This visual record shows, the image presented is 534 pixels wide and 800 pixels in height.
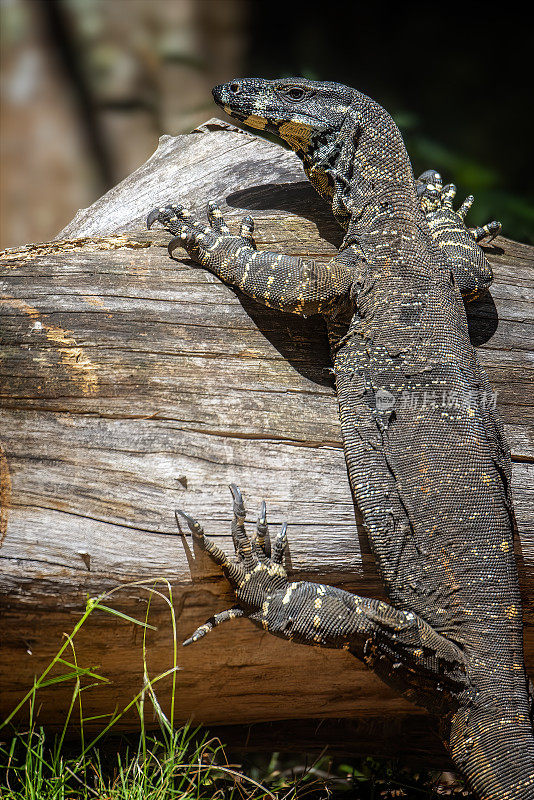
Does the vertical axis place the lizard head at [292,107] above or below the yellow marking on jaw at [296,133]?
above

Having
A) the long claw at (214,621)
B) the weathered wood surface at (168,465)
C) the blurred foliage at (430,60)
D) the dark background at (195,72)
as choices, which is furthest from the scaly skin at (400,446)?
the blurred foliage at (430,60)

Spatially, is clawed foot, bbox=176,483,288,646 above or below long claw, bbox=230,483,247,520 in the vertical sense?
below

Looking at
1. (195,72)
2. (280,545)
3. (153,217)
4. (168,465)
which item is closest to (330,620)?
(280,545)

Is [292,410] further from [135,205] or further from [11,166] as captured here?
[11,166]

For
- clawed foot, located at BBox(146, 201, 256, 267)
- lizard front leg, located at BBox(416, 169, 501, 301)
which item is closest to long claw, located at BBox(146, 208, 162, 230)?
clawed foot, located at BBox(146, 201, 256, 267)

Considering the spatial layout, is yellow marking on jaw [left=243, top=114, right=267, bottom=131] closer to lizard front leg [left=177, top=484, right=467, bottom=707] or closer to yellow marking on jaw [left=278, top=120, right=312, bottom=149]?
yellow marking on jaw [left=278, top=120, right=312, bottom=149]

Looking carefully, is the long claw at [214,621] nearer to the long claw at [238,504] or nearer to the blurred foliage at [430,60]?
the long claw at [238,504]

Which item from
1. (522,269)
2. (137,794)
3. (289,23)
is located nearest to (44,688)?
(137,794)
